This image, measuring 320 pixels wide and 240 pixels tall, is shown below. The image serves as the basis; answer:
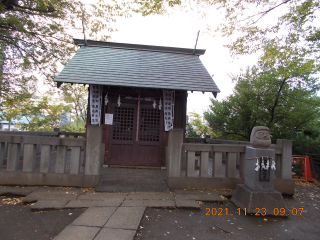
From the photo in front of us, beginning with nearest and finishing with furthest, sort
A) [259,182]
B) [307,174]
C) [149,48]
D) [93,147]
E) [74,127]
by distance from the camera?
[259,182]
[93,147]
[307,174]
[149,48]
[74,127]

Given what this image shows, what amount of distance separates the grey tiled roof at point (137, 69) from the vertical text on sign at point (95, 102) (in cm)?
52

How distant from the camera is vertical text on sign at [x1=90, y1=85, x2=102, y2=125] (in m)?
6.93

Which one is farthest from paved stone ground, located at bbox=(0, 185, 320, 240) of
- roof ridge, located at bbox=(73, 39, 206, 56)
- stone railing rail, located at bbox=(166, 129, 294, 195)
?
roof ridge, located at bbox=(73, 39, 206, 56)

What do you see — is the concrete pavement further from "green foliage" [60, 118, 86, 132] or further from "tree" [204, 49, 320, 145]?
"green foliage" [60, 118, 86, 132]

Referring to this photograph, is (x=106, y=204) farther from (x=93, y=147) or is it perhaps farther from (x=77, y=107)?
(x=77, y=107)

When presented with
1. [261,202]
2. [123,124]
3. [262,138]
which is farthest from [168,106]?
[261,202]

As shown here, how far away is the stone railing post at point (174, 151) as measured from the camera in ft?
17.3

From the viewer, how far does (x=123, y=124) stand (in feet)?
25.3

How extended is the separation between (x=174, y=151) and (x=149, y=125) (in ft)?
8.88

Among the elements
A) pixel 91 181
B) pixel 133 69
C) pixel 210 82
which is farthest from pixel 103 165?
pixel 210 82

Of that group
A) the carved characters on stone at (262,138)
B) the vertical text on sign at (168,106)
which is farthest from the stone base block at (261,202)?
the vertical text on sign at (168,106)

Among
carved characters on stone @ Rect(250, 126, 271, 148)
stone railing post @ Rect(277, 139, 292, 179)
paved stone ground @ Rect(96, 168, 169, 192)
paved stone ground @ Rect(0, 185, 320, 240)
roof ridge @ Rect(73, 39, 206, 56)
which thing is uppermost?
roof ridge @ Rect(73, 39, 206, 56)

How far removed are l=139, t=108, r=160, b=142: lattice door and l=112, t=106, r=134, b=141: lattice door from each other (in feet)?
1.31
